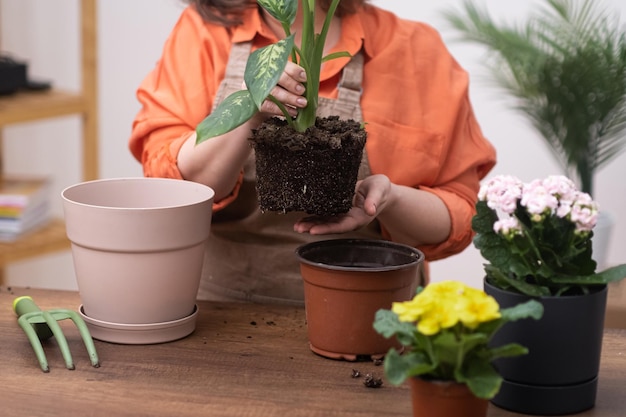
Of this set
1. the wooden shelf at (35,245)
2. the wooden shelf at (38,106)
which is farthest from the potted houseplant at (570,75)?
the wooden shelf at (35,245)

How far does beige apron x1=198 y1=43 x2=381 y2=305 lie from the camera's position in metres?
1.57

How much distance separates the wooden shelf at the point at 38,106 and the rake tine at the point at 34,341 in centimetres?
147

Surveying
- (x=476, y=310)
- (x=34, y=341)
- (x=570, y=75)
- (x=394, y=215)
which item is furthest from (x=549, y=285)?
(x=570, y=75)

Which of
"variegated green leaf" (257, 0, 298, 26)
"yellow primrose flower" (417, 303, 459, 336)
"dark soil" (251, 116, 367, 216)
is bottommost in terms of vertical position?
"yellow primrose flower" (417, 303, 459, 336)

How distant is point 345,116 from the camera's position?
1.55 metres

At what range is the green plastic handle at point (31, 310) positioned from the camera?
118 centimetres

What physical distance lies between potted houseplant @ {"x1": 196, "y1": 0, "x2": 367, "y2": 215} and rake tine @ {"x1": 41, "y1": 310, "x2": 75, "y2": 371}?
0.32 meters

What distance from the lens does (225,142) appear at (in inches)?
53.7

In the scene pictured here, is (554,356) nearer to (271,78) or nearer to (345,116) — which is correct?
(271,78)

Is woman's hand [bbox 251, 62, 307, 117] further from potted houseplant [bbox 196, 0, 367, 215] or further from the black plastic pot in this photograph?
the black plastic pot

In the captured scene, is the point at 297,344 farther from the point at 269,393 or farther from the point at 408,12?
the point at 408,12

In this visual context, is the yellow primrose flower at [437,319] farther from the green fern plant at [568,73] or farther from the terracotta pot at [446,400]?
the green fern plant at [568,73]

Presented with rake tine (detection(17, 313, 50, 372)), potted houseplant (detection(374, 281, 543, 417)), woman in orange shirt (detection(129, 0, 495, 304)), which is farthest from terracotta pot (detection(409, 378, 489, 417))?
woman in orange shirt (detection(129, 0, 495, 304))

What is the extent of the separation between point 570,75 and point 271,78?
1.83 m
